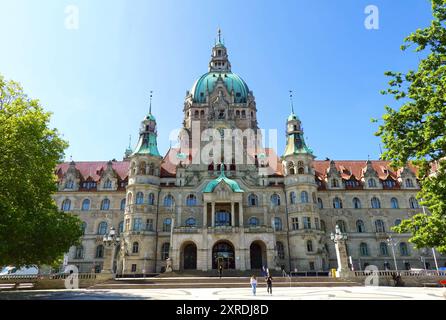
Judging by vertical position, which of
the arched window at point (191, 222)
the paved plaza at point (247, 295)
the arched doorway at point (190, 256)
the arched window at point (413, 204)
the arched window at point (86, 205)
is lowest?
the paved plaza at point (247, 295)

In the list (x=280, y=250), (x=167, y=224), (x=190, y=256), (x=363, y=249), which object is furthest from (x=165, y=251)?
(x=363, y=249)

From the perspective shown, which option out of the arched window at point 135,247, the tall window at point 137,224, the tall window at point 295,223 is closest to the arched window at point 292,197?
the tall window at point 295,223

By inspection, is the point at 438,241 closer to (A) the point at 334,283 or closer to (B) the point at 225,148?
(A) the point at 334,283

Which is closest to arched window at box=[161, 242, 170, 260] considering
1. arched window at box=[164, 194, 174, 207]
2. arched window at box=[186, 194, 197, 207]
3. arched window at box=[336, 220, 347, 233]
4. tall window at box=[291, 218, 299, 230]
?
arched window at box=[164, 194, 174, 207]

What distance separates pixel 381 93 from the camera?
17297mm

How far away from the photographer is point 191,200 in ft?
155

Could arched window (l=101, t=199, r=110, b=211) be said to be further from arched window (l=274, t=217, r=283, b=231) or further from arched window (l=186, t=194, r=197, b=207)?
arched window (l=274, t=217, r=283, b=231)

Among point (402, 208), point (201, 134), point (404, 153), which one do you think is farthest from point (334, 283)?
point (201, 134)

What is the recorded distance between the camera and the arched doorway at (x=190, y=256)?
4384cm

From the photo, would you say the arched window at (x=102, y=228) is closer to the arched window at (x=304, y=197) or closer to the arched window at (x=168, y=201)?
the arched window at (x=168, y=201)

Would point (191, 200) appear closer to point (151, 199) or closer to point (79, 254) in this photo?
point (151, 199)

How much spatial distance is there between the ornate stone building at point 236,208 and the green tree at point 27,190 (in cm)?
2085

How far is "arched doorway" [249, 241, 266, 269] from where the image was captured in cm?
4334

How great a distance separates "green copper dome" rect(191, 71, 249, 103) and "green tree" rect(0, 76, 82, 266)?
4253cm
